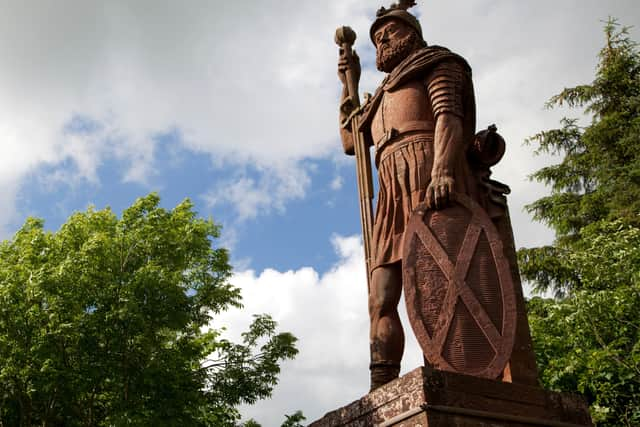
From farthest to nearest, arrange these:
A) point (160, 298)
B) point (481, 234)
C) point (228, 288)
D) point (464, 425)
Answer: point (228, 288) → point (160, 298) → point (481, 234) → point (464, 425)

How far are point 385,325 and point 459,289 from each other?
78 cm

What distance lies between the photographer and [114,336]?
12.0m

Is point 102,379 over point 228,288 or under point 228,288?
under

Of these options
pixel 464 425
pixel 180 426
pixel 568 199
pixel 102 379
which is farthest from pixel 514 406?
pixel 568 199

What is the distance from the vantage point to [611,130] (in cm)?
1903

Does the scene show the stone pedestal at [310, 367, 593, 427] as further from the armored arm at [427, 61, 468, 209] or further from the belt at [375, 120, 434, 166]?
the belt at [375, 120, 434, 166]

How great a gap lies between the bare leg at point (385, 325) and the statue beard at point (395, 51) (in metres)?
2.14

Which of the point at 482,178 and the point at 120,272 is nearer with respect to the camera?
the point at 482,178

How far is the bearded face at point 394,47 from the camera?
6.41m

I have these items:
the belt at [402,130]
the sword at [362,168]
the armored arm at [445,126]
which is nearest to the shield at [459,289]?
the armored arm at [445,126]

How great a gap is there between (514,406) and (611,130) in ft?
54.9

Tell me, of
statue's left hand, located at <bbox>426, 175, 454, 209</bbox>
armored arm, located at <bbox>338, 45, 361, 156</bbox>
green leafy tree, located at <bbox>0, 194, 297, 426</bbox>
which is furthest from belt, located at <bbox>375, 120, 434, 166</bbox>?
green leafy tree, located at <bbox>0, 194, 297, 426</bbox>

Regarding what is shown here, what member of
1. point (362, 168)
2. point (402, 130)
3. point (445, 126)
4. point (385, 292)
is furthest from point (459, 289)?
point (362, 168)

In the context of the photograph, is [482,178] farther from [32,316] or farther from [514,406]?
[32,316]
